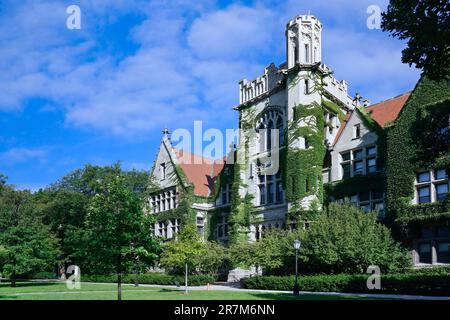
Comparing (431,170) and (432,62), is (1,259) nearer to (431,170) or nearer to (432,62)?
(431,170)

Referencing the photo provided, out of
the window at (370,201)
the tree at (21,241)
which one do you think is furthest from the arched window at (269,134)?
the tree at (21,241)

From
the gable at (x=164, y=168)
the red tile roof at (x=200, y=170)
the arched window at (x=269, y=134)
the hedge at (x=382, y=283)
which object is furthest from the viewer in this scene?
the gable at (x=164, y=168)

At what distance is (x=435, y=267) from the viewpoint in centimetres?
3225

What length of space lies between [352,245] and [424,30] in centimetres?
1784

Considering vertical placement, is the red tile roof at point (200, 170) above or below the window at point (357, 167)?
above

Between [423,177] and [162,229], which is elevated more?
[423,177]

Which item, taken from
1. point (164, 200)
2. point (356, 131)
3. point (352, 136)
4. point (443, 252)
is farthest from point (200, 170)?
point (443, 252)

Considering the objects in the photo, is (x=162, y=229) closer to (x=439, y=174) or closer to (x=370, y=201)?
(x=370, y=201)

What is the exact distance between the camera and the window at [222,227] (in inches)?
2039

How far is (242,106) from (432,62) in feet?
107

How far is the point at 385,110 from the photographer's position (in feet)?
138

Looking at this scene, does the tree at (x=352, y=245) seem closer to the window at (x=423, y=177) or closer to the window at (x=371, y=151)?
the window at (x=423, y=177)

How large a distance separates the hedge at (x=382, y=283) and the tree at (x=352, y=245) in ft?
5.11
